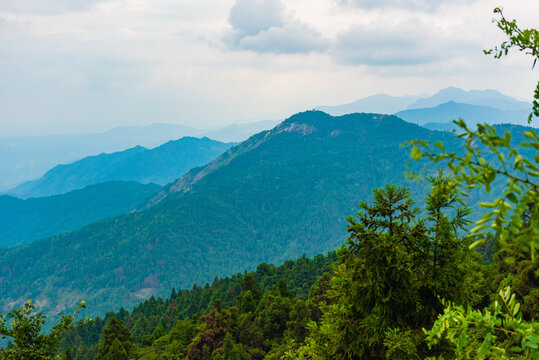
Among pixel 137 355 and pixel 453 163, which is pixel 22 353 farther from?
pixel 137 355

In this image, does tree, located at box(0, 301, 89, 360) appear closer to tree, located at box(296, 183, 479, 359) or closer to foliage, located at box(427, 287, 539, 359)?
tree, located at box(296, 183, 479, 359)

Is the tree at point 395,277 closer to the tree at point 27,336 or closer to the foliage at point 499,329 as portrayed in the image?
the foliage at point 499,329

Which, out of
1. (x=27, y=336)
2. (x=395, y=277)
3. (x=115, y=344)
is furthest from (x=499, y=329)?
(x=115, y=344)

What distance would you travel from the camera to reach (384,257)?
11359 millimetres

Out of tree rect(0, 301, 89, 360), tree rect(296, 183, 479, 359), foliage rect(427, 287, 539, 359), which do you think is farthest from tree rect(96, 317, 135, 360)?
foliage rect(427, 287, 539, 359)

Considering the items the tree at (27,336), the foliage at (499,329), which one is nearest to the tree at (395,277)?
the foliage at (499,329)

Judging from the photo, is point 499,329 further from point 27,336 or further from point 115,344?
point 115,344

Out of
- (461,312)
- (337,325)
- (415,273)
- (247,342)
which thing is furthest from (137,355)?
(461,312)

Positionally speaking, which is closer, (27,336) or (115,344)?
(27,336)

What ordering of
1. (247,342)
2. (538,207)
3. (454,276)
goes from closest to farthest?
(538,207), (454,276), (247,342)

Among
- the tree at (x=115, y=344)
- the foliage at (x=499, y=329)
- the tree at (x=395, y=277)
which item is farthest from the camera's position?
the tree at (x=115, y=344)

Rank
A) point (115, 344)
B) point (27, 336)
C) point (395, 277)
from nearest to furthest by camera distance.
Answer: point (395, 277), point (27, 336), point (115, 344)

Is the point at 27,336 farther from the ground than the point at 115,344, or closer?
farther from the ground

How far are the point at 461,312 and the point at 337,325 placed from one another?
28.3 ft
